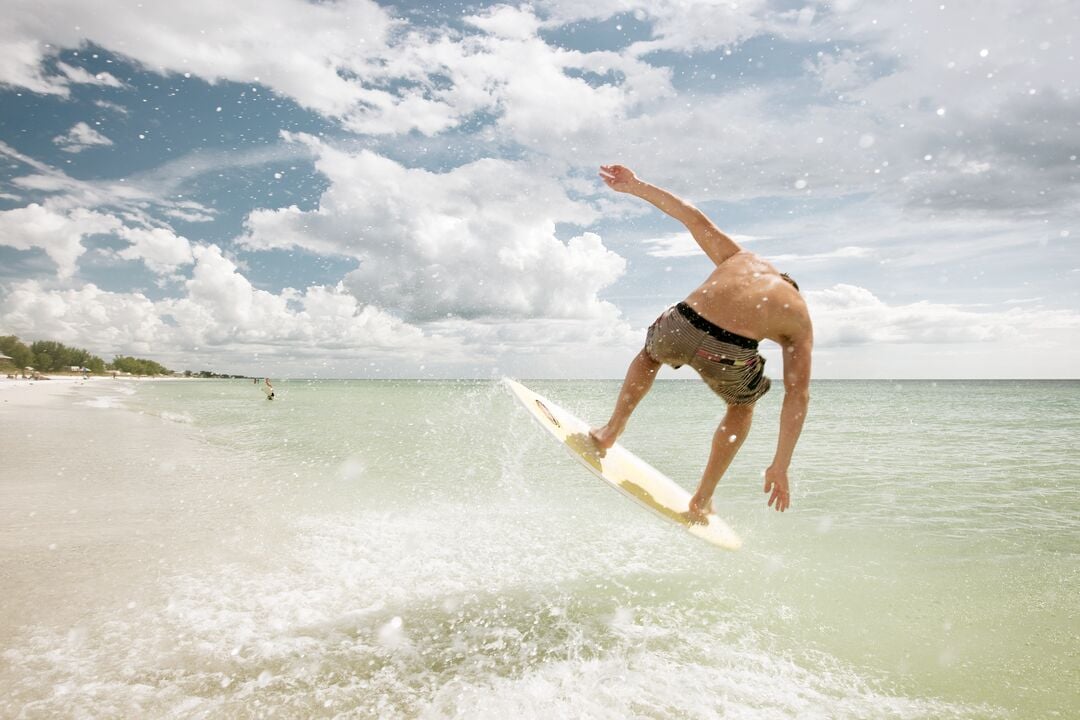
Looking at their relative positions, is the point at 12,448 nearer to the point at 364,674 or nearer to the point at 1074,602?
the point at 364,674

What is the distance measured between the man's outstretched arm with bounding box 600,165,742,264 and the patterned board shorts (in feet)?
1.75

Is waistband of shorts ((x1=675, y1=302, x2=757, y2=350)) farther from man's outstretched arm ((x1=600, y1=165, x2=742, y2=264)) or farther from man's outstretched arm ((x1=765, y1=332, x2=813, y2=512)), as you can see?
man's outstretched arm ((x1=600, y1=165, x2=742, y2=264))

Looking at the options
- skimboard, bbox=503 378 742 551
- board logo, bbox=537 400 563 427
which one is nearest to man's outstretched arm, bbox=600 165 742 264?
skimboard, bbox=503 378 742 551

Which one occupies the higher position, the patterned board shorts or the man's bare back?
the man's bare back

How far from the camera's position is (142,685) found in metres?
2.97

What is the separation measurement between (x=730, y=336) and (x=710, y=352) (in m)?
0.17

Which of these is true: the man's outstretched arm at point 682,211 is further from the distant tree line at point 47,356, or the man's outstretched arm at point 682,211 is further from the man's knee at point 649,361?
the distant tree line at point 47,356

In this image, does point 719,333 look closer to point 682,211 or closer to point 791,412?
point 791,412

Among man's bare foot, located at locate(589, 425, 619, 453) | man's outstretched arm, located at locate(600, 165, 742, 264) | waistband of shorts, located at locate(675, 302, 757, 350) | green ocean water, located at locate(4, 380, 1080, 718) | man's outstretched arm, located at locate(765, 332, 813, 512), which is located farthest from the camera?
man's bare foot, located at locate(589, 425, 619, 453)

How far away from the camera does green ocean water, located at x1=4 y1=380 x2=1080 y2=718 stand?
120 inches

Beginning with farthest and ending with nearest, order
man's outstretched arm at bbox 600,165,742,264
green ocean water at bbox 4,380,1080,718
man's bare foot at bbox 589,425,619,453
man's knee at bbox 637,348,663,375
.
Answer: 1. man's bare foot at bbox 589,425,619,453
2. man's knee at bbox 637,348,663,375
3. man's outstretched arm at bbox 600,165,742,264
4. green ocean water at bbox 4,380,1080,718

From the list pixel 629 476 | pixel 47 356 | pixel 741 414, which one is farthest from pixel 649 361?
pixel 47 356

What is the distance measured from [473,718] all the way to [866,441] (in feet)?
51.2

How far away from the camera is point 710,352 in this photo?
143 inches
